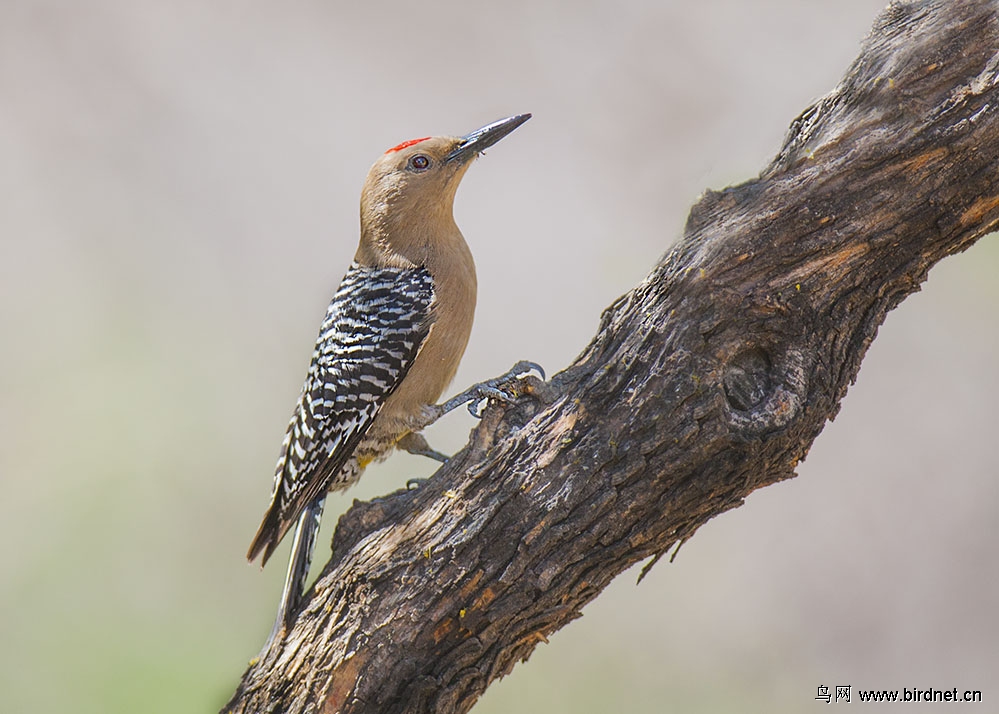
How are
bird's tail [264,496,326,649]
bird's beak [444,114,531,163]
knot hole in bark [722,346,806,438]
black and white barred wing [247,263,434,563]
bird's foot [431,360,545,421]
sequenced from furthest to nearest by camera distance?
1. bird's beak [444,114,531,163]
2. black and white barred wing [247,263,434,563]
3. bird's tail [264,496,326,649]
4. bird's foot [431,360,545,421]
5. knot hole in bark [722,346,806,438]

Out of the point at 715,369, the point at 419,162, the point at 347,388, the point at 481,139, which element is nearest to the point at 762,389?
the point at 715,369

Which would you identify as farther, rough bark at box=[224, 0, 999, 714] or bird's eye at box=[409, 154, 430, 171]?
bird's eye at box=[409, 154, 430, 171]

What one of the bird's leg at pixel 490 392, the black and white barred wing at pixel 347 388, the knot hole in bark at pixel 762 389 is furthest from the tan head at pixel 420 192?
the knot hole in bark at pixel 762 389

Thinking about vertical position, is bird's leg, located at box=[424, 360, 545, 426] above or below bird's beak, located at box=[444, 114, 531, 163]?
below

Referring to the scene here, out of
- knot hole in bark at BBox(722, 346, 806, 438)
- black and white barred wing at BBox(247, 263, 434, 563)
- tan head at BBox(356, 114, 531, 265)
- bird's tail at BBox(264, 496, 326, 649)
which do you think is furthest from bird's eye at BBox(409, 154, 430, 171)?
knot hole in bark at BBox(722, 346, 806, 438)

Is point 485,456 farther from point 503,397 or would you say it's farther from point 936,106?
point 936,106

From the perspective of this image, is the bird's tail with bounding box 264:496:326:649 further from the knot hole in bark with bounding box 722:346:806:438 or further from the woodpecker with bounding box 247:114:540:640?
the knot hole in bark with bounding box 722:346:806:438

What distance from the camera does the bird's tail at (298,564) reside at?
3174mm

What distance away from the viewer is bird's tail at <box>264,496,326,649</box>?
317 cm

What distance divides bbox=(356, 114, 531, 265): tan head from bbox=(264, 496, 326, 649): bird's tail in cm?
122

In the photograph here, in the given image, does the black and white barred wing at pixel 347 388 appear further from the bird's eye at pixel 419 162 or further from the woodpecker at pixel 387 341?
the bird's eye at pixel 419 162

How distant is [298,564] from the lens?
3.38 metres

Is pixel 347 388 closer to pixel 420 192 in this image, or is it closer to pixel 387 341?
pixel 387 341

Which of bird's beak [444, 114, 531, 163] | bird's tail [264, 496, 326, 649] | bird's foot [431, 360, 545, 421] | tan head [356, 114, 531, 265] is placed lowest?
bird's tail [264, 496, 326, 649]
